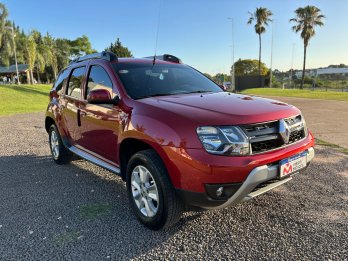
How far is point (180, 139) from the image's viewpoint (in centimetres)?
304

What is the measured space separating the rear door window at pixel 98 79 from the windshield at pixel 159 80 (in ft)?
0.60

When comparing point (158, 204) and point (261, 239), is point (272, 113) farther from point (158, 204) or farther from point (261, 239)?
point (158, 204)

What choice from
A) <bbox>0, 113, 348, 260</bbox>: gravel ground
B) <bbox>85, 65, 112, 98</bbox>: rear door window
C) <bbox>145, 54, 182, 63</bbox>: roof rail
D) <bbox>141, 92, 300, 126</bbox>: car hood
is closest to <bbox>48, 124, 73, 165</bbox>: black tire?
<bbox>0, 113, 348, 260</bbox>: gravel ground

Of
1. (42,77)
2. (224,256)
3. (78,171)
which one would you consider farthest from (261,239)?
(42,77)

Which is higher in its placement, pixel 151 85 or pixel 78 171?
pixel 151 85

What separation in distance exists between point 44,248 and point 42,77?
82.4 meters

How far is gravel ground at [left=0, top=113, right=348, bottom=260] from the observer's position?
121 inches

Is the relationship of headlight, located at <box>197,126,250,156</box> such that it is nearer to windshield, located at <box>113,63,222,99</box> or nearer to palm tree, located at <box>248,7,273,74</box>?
windshield, located at <box>113,63,222,99</box>

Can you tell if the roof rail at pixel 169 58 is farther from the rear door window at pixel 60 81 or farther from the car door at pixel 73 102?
the rear door window at pixel 60 81

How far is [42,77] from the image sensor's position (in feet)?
258

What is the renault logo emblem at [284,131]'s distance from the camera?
327cm

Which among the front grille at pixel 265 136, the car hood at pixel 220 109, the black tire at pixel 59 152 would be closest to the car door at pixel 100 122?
the car hood at pixel 220 109

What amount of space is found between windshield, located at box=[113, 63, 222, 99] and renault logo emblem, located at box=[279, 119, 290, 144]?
1412 millimetres

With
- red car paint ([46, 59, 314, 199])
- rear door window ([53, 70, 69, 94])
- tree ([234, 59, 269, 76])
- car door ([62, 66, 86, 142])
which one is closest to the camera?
red car paint ([46, 59, 314, 199])
